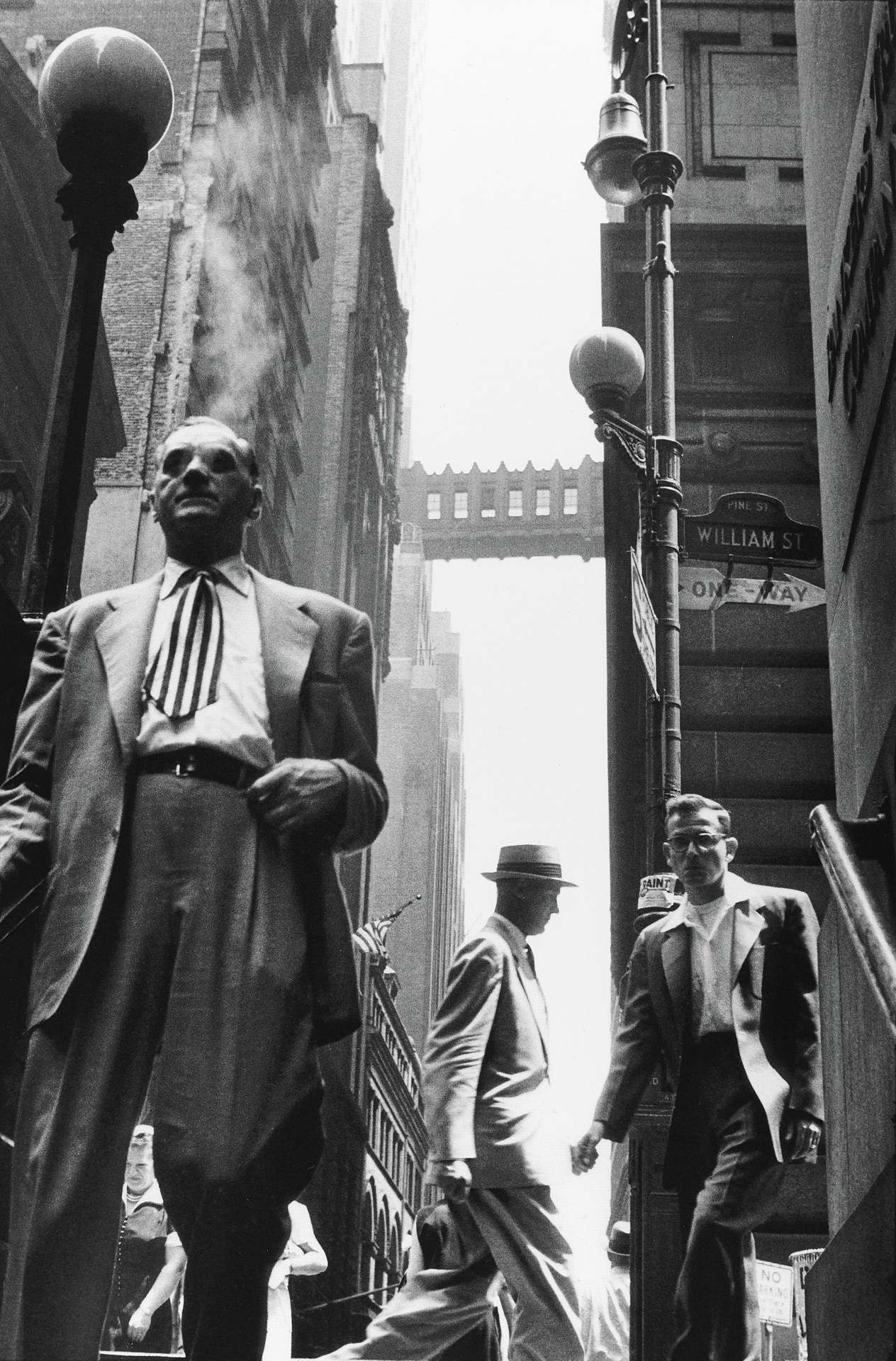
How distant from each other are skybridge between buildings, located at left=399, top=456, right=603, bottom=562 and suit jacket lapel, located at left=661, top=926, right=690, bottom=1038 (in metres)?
68.8

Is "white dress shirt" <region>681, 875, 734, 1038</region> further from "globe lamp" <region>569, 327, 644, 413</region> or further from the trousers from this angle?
"globe lamp" <region>569, 327, 644, 413</region>

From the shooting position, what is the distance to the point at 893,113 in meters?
3.94

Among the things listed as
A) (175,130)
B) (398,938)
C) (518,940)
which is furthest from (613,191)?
(398,938)

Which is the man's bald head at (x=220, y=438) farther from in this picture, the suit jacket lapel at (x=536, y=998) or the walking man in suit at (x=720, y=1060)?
the suit jacket lapel at (x=536, y=998)

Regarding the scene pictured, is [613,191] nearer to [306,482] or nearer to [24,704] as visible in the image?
[24,704]

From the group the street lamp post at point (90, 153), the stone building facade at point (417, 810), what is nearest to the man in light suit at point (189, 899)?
the street lamp post at point (90, 153)

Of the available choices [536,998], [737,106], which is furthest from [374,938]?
[536,998]

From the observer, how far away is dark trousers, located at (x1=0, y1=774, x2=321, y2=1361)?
3.08 meters

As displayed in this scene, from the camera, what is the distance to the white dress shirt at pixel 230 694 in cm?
346

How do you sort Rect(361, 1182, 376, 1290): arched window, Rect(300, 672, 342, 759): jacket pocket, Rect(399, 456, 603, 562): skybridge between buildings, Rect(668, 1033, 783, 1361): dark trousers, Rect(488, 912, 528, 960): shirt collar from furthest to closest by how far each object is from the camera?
Rect(399, 456, 603, 562): skybridge between buildings, Rect(361, 1182, 376, 1290): arched window, Rect(488, 912, 528, 960): shirt collar, Rect(668, 1033, 783, 1361): dark trousers, Rect(300, 672, 342, 759): jacket pocket

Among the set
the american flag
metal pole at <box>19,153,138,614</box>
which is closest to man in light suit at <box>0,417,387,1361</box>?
metal pole at <box>19,153,138,614</box>

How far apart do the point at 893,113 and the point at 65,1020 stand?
2639 mm

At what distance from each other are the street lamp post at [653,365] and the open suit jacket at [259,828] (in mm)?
5042

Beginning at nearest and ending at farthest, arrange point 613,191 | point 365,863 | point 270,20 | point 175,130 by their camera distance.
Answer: point 613,191 → point 175,130 → point 270,20 → point 365,863
